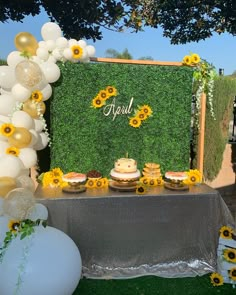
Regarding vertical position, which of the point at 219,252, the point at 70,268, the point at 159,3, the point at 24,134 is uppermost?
the point at 159,3

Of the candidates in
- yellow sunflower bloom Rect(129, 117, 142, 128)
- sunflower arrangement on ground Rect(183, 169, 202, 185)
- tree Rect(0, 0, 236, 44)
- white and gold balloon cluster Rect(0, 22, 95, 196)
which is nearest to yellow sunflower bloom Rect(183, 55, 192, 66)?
yellow sunflower bloom Rect(129, 117, 142, 128)

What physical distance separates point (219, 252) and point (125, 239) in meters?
1.15

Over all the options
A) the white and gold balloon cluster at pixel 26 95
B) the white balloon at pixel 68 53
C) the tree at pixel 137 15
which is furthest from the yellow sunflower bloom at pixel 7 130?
the tree at pixel 137 15

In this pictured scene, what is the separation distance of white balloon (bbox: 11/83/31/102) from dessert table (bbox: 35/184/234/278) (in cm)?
Answer: 113

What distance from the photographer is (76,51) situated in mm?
4688

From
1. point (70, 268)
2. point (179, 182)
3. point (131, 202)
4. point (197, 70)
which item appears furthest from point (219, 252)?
point (197, 70)

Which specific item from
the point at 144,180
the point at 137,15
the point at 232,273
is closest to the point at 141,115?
the point at 144,180

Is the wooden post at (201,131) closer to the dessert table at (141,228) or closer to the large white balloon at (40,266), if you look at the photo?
the dessert table at (141,228)

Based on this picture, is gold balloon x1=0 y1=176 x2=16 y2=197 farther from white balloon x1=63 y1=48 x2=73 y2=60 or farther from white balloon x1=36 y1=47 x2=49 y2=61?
white balloon x1=63 y1=48 x2=73 y2=60

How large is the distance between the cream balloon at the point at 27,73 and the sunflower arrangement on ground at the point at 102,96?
894mm

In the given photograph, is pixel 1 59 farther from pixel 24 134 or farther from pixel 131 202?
pixel 131 202

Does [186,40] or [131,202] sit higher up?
[186,40]

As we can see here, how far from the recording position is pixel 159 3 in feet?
55.4

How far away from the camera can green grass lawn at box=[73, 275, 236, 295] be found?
13.0 ft
